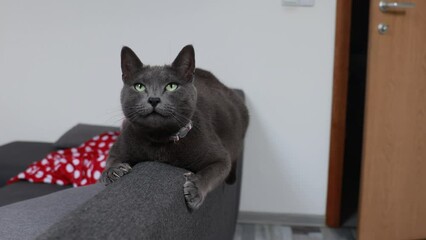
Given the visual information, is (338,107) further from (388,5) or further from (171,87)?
(171,87)

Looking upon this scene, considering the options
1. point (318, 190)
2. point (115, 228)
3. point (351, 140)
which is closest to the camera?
point (115, 228)

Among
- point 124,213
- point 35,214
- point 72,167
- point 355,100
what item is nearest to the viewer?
point 124,213

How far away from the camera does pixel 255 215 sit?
92.9 inches

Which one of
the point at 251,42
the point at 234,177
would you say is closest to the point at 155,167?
the point at 234,177

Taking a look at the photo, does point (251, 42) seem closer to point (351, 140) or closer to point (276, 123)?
point (276, 123)

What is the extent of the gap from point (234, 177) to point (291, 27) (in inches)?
39.0

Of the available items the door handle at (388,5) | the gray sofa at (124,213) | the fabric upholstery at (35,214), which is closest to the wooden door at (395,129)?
the door handle at (388,5)

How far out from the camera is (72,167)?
1779mm

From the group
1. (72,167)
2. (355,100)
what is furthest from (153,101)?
(355,100)

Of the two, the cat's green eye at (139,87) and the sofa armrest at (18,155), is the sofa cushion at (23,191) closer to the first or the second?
the sofa armrest at (18,155)

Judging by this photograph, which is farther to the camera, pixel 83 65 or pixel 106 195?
pixel 83 65

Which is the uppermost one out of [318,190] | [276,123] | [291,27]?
[291,27]

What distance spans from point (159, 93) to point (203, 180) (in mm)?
231

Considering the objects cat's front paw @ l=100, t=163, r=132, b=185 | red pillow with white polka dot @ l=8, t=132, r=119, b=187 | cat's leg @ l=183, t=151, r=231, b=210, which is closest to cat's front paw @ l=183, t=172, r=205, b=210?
cat's leg @ l=183, t=151, r=231, b=210
